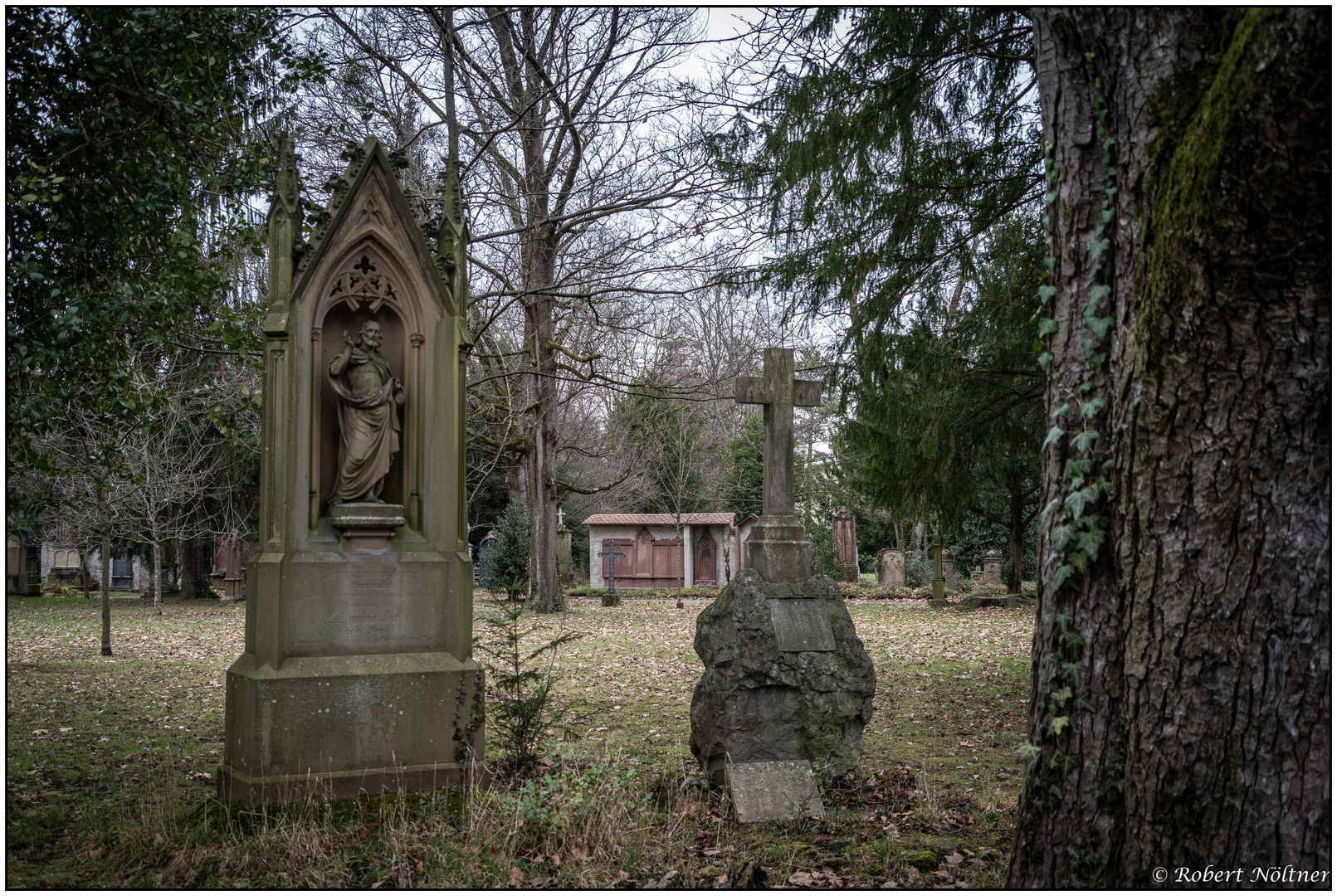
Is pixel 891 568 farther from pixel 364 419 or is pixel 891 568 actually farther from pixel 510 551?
pixel 364 419

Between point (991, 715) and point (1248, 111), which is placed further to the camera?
point (991, 715)

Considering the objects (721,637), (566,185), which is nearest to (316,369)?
(721,637)

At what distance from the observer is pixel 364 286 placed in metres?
5.61

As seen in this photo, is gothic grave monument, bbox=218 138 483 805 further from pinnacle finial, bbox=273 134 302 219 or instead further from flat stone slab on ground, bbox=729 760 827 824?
flat stone slab on ground, bbox=729 760 827 824

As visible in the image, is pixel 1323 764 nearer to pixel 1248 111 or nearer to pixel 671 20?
pixel 1248 111

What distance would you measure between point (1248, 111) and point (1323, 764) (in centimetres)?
199

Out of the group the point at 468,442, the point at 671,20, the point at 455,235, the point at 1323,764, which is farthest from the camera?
the point at 468,442

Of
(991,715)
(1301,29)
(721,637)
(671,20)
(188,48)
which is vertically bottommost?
(991,715)

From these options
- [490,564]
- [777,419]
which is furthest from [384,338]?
[490,564]

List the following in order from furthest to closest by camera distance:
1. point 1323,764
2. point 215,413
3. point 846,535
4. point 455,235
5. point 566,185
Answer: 1. point 846,535
2. point 566,185
3. point 215,413
4. point 455,235
5. point 1323,764

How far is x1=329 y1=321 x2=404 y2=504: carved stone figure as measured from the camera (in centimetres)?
550

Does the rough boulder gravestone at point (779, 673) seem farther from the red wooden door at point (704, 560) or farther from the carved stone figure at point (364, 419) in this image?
the red wooden door at point (704, 560)

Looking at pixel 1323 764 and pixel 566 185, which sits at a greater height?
pixel 566 185

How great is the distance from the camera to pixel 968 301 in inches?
350
